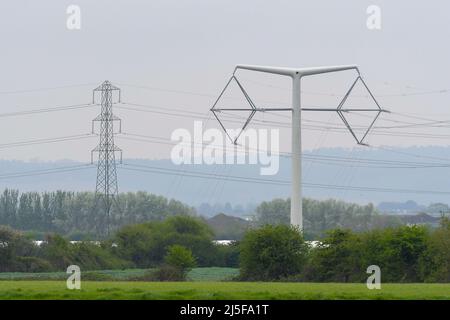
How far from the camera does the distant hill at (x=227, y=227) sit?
4043 inches

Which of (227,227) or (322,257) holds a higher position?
(227,227)

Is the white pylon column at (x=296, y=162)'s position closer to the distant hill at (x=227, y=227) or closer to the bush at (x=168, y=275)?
the distant hill at (x=227, y=227)

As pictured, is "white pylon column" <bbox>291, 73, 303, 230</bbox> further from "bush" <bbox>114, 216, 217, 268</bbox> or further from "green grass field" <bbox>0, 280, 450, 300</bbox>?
"green grass field" <bbox>0, 280, 450, 300</bbox>

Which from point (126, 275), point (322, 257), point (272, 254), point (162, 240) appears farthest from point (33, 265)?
point (322, 257)

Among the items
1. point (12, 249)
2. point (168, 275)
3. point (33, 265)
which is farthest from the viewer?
point (12, 249)

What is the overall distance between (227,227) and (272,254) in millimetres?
32044

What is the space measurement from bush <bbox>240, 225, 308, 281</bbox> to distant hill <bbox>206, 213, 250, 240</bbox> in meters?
20.0

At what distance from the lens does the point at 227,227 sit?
4281 inches

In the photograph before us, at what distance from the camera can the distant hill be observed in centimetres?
10270

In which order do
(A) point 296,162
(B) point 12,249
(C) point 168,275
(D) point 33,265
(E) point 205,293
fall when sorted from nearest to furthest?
(E) point 205,293, (C) point 168,275, (D) point 33,265, (A) point 296,162, (B) point 12,249

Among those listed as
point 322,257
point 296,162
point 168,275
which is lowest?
point 168,275

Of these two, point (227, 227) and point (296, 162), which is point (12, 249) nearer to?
point (296, 162)
